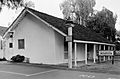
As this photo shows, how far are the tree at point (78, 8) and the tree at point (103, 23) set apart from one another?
9.30ft

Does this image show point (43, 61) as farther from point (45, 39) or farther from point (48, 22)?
point (48, 22)

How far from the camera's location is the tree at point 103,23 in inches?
1278

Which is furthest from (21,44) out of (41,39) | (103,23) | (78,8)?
(78,8)

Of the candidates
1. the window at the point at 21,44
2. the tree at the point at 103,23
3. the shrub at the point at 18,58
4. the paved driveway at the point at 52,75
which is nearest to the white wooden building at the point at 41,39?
the window at the point at 21,44

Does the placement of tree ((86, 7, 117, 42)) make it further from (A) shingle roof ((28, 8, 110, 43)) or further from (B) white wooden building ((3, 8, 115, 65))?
(A) shingle roof ((28, 8, 110, 43))

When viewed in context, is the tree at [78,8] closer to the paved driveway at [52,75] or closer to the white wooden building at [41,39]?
the white wooden building at [41,39]

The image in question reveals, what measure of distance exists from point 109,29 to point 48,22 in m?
20.4

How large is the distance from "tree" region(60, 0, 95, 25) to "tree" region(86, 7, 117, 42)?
2835 millimetres

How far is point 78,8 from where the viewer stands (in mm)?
37438

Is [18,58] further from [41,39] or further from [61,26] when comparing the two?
[61,26]

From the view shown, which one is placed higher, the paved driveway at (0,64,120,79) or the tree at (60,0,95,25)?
the tree at (60,0,95,25)

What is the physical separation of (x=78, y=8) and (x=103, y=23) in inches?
311

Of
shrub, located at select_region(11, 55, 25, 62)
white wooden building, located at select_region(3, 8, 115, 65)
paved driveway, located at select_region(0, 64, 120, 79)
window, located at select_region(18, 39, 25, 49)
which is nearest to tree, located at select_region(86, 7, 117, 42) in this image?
white wooden building, located at select_region(3, 8, 115, 65)

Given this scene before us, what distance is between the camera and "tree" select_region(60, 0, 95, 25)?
3641 cm
